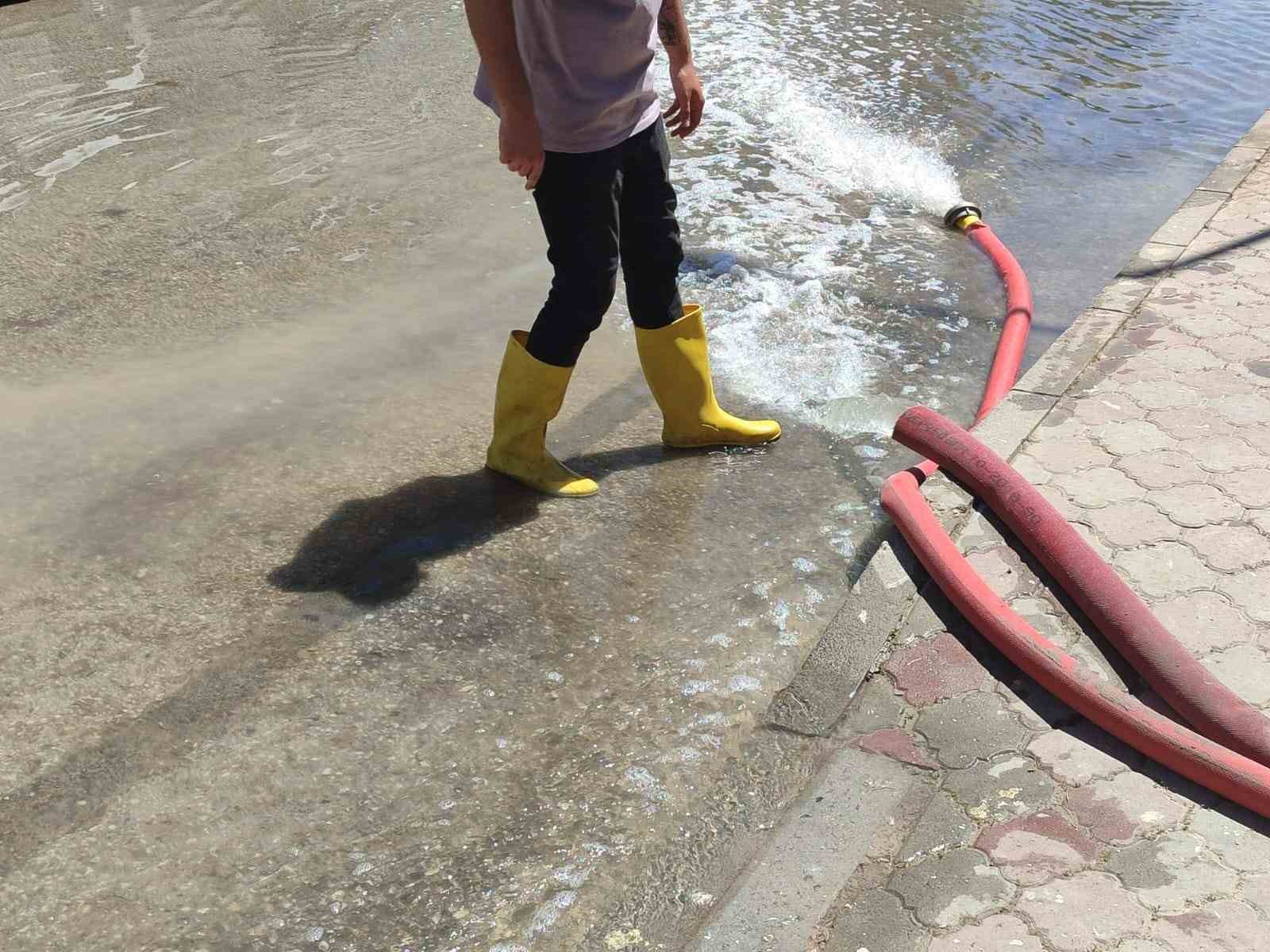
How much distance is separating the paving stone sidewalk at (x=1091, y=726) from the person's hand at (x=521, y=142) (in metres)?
1.56

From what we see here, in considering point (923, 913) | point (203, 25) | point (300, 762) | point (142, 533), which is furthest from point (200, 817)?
point (203, 25)

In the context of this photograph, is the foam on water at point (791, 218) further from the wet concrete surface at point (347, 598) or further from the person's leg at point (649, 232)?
the person's leg at point (649, 232)

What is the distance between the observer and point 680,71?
378cm

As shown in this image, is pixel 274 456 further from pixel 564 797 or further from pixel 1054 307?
pixel 1054 307

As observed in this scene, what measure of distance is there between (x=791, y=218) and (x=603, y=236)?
8.45 feet

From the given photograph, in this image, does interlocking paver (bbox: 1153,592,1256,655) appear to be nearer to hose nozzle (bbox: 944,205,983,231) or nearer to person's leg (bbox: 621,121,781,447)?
person's leg (bbox: 621,121,781,447)

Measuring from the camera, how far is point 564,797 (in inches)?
104

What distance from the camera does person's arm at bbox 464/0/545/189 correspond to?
3078 mm

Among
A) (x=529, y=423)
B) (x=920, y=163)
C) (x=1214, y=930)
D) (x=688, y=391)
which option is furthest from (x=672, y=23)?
(x=920, y=163)

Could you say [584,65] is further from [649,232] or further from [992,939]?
[992,939]

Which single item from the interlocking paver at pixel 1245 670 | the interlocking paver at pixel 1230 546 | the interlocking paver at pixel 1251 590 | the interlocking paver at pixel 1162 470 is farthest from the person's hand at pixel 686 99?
the interlocking paver at pixel 1245 670

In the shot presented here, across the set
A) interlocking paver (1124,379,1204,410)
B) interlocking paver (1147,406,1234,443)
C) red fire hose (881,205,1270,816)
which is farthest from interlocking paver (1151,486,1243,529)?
interlocking paver (1124,379,1204,410)

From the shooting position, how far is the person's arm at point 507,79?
3.08m

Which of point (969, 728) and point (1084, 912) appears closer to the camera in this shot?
point (1084, 912)
